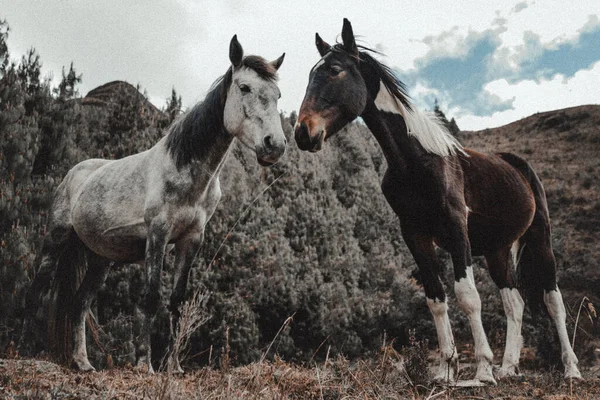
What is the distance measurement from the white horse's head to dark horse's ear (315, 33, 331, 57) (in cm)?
51

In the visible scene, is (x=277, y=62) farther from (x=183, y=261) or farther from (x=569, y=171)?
(x=569, y=171)

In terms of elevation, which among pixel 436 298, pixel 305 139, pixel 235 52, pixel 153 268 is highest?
pixel 235 52

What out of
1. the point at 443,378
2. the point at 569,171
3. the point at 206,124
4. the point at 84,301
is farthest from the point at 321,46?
the point at 569,171

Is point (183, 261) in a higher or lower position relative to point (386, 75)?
lower

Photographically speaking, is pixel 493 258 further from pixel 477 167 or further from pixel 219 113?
pixel 219 113

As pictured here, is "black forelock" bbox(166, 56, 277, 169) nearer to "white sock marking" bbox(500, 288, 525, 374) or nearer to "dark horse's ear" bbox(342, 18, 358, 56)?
"dark horse's ear" bbox(342, 18, 358, 56)

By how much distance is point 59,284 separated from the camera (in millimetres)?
4473

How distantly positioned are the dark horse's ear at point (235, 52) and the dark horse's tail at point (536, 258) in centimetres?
346

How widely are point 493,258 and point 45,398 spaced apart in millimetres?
4576

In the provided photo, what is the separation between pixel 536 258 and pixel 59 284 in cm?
496

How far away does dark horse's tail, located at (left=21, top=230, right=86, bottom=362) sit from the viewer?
4.32 meters

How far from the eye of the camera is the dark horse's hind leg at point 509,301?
4.94 m

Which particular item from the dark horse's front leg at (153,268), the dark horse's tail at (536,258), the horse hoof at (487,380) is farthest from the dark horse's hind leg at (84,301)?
the dark horse's tail at (536,258)

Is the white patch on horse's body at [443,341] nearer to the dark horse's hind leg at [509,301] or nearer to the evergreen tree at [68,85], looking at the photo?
the dark horse's hind leg at [509,301]
